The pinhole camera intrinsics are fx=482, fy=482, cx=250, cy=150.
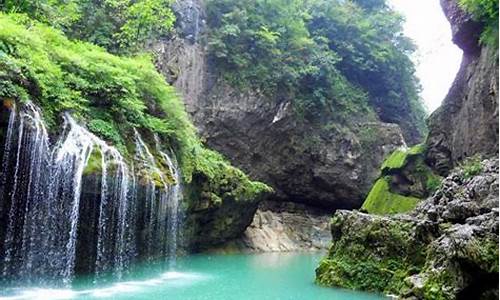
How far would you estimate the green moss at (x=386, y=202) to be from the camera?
54.8 feet

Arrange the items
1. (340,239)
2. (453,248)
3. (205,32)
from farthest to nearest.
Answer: (205,32) → (340,239) → (453,248)

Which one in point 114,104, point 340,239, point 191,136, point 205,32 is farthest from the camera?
point 205,32

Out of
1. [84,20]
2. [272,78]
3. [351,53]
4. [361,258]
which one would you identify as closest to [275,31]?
[272,78]

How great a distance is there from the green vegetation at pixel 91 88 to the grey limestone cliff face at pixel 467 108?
29.9 ft

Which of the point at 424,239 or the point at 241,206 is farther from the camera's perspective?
the point at 241,206

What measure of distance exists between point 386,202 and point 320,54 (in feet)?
38.7

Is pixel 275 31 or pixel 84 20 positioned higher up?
pixel 275 31

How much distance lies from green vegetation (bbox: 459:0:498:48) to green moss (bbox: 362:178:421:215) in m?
5.79

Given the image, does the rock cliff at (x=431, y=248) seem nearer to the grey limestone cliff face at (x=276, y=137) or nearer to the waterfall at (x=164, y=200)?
the waterfall at (x=164, y=200)

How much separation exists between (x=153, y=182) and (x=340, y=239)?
16.2 feet

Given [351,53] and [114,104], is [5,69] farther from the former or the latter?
[351,53]

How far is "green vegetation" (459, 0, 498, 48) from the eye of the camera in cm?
1409

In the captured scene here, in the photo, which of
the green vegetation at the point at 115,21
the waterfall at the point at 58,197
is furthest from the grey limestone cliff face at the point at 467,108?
the green vegetation at the point at 115,21

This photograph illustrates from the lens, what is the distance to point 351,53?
28.8 meters
